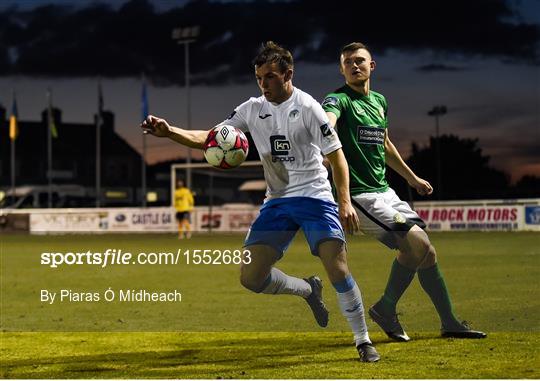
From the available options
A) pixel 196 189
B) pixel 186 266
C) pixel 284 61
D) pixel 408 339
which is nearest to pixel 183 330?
pixel 408 339

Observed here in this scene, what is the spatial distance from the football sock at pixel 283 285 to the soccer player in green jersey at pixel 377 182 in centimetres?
66

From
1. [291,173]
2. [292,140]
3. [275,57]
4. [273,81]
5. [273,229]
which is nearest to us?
[275,57]

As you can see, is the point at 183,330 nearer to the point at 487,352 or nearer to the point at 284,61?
the point at 487,352

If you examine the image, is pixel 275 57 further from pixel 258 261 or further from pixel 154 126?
pixel 258 261

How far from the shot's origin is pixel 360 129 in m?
6.68

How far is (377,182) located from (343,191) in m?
0.92

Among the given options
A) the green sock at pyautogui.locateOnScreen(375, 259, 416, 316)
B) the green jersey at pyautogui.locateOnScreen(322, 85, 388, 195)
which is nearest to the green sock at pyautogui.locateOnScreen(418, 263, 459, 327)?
the green sock at pyautogui.locateOnScreen(375, 259, 416, 316)

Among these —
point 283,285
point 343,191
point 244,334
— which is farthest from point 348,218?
point 244,334

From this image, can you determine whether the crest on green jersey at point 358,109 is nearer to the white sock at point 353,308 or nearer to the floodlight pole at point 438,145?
the white sock at point 353,308

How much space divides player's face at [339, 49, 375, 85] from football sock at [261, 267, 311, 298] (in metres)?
1.68

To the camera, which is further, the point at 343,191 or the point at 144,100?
the point at 144,100

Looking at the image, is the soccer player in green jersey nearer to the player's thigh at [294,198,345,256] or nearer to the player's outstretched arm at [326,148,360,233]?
the player's outstretched arm at [326,148,360,233]

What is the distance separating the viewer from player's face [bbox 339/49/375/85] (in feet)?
21.3

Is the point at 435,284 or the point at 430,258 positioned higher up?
the point at 430,258
